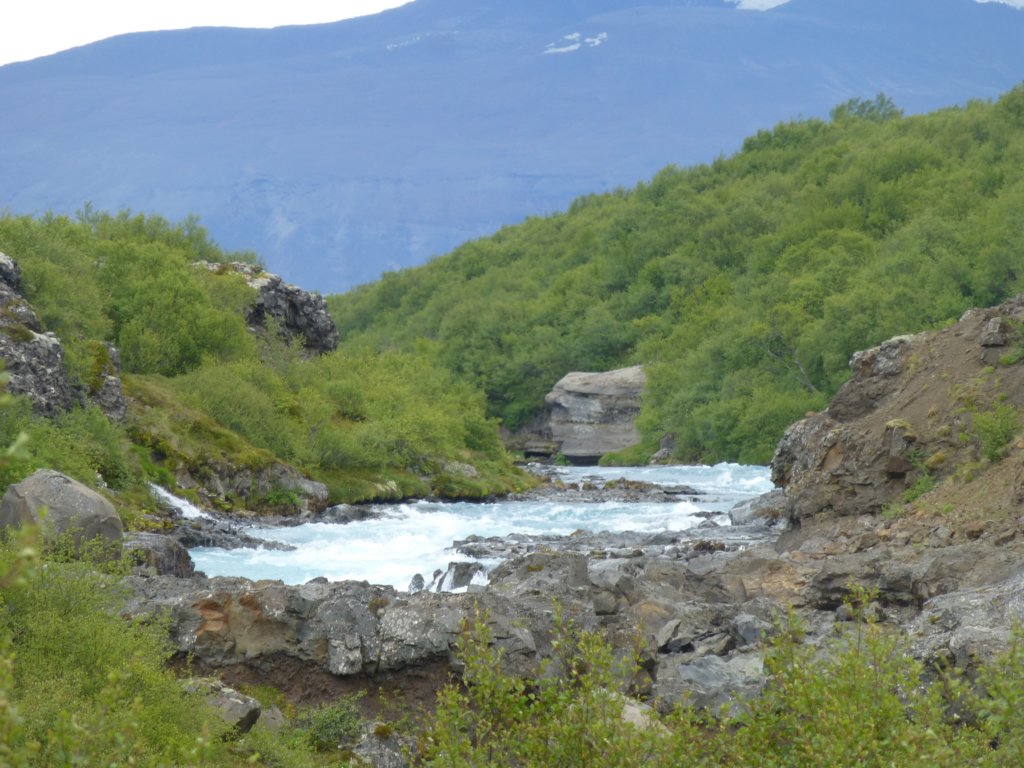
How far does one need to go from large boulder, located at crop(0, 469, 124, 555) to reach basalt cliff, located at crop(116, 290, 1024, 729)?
1.63 m

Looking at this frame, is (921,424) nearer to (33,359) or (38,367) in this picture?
(38,367)

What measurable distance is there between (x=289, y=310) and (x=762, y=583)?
45892mm

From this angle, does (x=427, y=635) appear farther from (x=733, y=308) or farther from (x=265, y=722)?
(x=733, y=308)

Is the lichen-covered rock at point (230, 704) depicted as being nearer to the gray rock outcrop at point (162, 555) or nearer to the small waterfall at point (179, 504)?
the gray rock outcrop at point (162, 555)

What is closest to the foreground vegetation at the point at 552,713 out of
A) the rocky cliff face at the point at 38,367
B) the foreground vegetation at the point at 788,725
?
the foreground vegetation at the point at 788,725

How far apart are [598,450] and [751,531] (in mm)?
52569

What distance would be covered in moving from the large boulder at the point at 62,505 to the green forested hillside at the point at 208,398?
9239mm

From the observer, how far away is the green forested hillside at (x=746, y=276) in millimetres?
71812

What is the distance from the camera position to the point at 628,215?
124500 millimetres

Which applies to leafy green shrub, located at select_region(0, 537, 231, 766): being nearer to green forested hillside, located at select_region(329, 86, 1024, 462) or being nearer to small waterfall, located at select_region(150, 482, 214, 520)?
small waterfall, located at select_region(150, 482, 214, 520)

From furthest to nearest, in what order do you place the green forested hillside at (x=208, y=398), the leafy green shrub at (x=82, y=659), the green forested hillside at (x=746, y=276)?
the green forested hillside at (x=746, y=276), the green forested hillside at (x=208, y=398), the leafy green shrub at (x=82, y=659)

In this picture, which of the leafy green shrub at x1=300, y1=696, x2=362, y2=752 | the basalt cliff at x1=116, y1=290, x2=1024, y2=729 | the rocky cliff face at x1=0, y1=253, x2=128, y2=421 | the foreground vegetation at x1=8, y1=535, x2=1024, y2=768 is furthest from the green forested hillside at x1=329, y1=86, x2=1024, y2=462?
the foreground vegetation at x1=8, y1=535, x2=1024, y2=768

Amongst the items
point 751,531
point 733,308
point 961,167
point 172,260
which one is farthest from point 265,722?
point 961,167

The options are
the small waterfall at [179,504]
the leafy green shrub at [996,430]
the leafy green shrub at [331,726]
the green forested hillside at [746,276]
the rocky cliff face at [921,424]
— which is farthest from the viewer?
the green forested hillside at [746,276]
